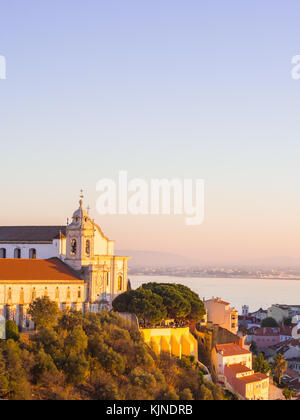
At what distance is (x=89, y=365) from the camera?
40000 millimetres

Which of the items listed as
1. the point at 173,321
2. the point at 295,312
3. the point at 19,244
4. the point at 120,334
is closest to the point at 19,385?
the point at 120,334

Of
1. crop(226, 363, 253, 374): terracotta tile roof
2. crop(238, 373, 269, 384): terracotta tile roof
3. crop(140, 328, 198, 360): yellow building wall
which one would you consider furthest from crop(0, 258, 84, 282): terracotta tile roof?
crop(238, 373, 269, 384): terracotta tile roof

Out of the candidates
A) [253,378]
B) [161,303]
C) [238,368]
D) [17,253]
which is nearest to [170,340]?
[161,303]

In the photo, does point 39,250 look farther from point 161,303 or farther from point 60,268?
point 161,303

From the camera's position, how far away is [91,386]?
127 feet

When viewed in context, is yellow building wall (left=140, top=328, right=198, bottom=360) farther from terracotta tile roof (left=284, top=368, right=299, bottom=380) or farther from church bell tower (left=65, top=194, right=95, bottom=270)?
terracotta tile roof (left=284, top=368, right=299, bottom=380)

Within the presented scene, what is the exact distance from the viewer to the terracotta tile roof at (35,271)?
1779 inches

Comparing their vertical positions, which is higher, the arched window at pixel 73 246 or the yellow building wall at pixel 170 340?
the arched window at pixel 73 246

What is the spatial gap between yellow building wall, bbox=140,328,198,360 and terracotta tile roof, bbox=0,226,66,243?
1053 centimetres

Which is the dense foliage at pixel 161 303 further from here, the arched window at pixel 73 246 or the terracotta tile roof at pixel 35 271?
the arched window at pixel 73 246

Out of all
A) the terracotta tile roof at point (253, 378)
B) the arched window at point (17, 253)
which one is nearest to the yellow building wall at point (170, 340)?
the terracotta tile roof at point (253, 378)

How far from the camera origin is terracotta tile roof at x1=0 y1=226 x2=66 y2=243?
172 feet

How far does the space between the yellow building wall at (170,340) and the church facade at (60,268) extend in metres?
4.79

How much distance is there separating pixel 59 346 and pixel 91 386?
271cm
